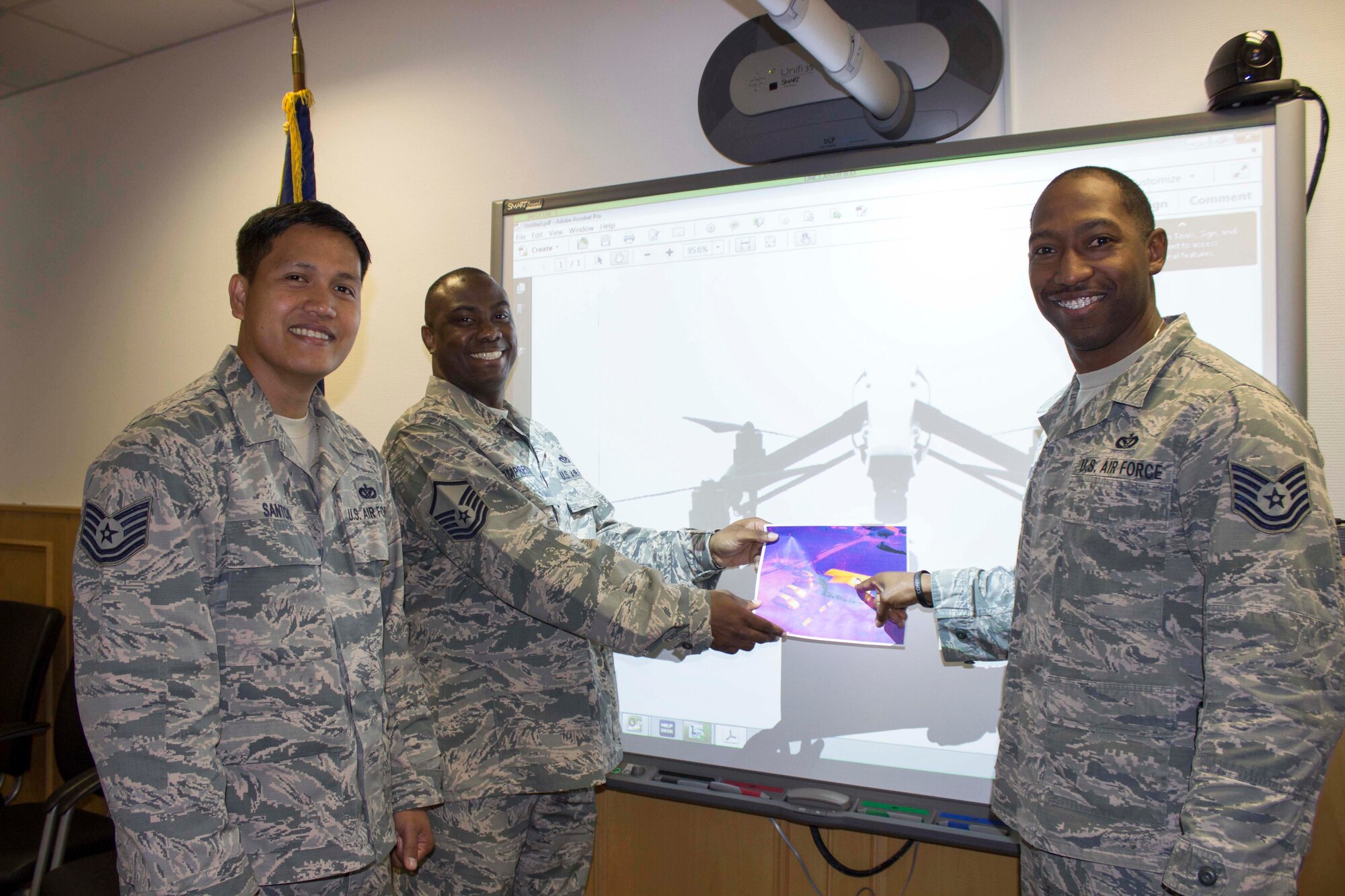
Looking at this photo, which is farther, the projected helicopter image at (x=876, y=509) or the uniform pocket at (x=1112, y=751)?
the projected helicopter image at (x=876, y=509)

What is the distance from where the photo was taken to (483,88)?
279 cm

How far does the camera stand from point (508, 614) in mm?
1825

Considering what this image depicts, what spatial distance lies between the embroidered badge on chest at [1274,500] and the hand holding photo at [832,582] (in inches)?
31.8

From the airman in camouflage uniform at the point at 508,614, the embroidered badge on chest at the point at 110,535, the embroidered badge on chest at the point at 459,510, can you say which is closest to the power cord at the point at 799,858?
the airman in camouflage uniform at the point at 508,614

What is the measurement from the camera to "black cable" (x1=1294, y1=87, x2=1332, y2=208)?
5.74ft

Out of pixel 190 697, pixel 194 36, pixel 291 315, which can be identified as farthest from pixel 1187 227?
pixel 194 36

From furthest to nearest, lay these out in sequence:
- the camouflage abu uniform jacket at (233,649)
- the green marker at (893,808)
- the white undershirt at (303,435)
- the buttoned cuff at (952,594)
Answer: the green marker at (893,808) → the buttoned cuff at (952,594) → the white undershirt at (303,435) → the camouflage abu uniform jacket at (233,649)

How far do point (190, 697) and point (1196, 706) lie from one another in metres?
1.39

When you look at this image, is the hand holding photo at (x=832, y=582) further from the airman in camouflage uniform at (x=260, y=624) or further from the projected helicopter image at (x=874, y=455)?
the airman in camouflage uniform at (x=260, y=624)

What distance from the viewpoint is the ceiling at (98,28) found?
122 inches

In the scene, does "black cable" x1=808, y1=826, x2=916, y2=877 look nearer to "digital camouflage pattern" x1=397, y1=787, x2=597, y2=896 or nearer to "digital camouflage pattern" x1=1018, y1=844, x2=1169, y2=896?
"digital camouflage pattern" x1=397, y1=787, x2=597, y2=896

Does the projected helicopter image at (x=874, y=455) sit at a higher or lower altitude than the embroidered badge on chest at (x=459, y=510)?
higher

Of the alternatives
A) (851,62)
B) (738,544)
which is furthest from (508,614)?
(851,62)

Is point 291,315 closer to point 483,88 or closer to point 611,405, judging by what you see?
point 611,405
